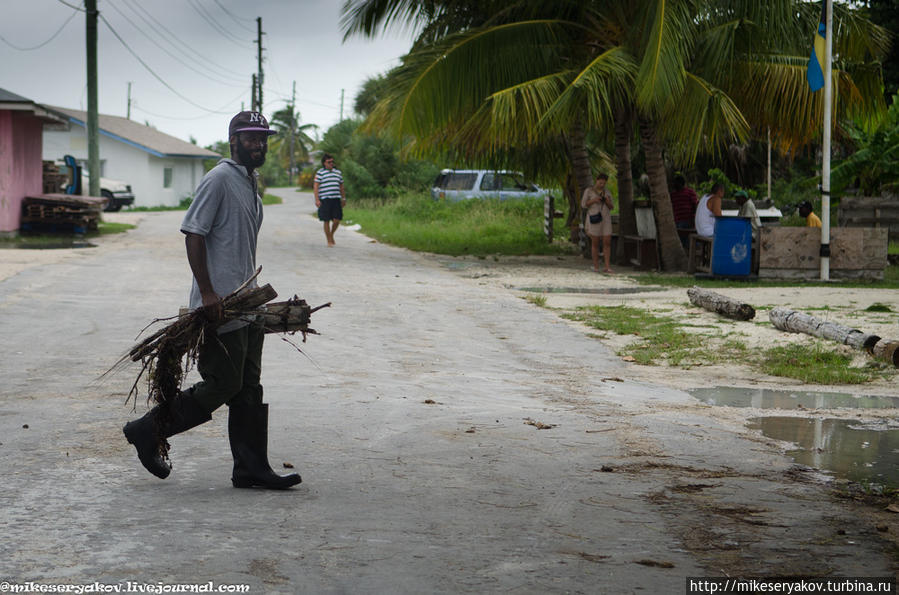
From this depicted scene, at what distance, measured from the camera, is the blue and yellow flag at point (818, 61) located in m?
17.0

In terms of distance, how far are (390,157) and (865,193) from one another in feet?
90.1

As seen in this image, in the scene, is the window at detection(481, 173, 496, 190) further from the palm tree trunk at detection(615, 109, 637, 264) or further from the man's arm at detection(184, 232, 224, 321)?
the man's arm at detection(184, 232, 224, 321)

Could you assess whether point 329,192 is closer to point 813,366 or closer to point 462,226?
point 462,226

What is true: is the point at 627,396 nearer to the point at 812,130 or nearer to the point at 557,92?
the point at 557,92

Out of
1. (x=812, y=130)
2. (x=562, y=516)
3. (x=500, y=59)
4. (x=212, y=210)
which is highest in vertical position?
(x=500, y=59)

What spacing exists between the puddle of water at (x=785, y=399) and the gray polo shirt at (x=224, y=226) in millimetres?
4282

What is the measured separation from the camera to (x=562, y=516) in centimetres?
496

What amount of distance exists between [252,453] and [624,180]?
1694 cm

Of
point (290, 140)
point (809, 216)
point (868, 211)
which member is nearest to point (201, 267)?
point (809, 216)

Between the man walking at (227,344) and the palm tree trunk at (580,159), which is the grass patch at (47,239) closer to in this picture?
A: the palm tree trunk at (580,159)

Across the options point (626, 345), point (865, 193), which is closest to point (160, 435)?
point (626, 345)

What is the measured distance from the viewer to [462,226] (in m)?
30.0

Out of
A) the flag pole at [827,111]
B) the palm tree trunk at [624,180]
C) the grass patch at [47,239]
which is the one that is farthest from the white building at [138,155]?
the flag pole at [827,111]

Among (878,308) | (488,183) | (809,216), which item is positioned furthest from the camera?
(488,183)
